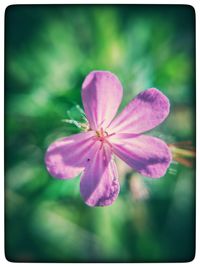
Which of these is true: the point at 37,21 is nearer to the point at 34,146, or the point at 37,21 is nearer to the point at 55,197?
the point at 34,146

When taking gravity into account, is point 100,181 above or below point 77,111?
below

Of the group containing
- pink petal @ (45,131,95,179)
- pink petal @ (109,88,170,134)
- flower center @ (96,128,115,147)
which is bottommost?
pink petal @ (45,131,95,179)

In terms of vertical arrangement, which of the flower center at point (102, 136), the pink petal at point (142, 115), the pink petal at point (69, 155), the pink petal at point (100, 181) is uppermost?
the pink petal at point (142, 115)

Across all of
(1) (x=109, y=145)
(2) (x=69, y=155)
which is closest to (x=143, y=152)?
(1) (x=109, y=145)

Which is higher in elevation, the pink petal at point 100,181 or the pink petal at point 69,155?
the pink petal at point 69,155

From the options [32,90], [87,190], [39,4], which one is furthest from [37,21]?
[87,190]

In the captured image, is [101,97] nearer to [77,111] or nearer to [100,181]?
[77,111]
